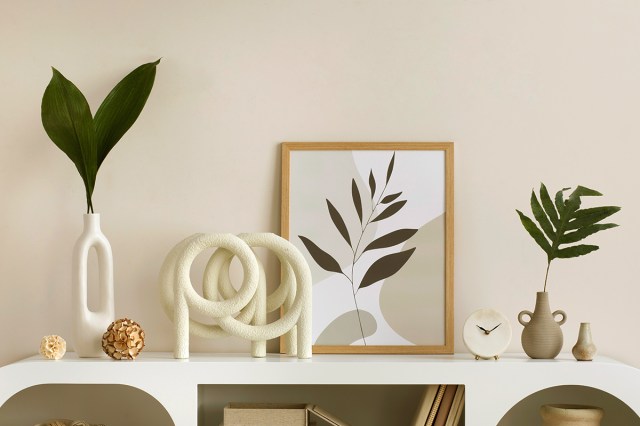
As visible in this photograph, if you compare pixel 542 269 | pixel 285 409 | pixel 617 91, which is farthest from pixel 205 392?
pixel 617 91

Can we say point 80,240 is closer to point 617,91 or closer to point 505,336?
point 505,336

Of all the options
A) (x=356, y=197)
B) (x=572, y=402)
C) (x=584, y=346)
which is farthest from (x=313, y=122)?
(x=572, y=402)

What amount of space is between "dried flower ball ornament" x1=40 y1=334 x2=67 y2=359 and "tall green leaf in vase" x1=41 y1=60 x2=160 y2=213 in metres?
0.36

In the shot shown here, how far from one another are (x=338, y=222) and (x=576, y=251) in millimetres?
665

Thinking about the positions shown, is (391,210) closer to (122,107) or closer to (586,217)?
(586,217)

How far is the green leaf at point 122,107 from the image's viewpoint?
238 cm

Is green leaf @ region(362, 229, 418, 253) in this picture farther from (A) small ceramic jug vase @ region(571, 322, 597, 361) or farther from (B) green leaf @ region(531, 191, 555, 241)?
(A) small ceramic jug vase @ region(571, 322, 597, 361)

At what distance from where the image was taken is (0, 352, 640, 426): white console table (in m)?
2.18

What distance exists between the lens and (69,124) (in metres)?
2.35

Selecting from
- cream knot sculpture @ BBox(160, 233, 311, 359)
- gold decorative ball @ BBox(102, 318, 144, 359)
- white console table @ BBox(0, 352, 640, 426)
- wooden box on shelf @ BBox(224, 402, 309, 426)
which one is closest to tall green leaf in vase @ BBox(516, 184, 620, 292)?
white console table @ BBox(0, 352, 640, 426)

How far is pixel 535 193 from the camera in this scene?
2.50 meters

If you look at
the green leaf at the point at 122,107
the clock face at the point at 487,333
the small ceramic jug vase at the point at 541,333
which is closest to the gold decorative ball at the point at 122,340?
the green leaf at the point at 122,107

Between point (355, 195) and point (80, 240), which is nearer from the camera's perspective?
point (80, 240)

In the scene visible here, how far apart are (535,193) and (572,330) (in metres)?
0.41
